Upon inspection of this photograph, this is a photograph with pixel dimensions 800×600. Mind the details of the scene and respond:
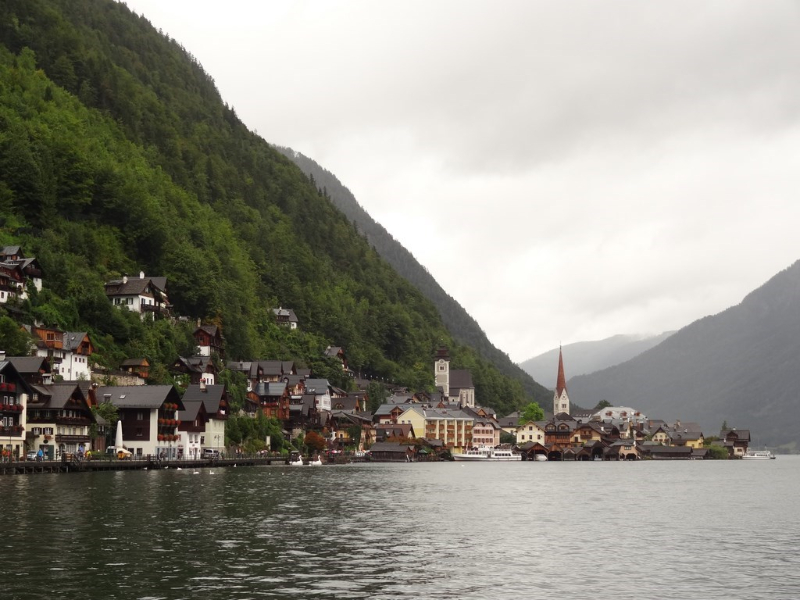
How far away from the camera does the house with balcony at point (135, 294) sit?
155625 millimetres

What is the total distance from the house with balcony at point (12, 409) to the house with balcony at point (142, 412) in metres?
20.3

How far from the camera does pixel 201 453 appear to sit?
144 m

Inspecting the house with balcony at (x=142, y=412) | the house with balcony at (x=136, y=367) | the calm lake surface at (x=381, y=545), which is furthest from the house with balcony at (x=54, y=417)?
the calm lake surface at (x=381, y=545)

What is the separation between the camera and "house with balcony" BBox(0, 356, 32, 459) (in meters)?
102

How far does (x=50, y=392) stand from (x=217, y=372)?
177 feet

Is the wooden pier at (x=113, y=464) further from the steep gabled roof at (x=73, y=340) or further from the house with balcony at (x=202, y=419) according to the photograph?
the steep gabled roof at (x=73, y=340)

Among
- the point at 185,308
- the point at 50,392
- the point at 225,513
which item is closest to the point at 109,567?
the point at 225,513

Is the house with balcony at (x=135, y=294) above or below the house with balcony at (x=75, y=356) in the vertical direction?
above

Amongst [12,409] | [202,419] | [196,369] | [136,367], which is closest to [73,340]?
[136,367]

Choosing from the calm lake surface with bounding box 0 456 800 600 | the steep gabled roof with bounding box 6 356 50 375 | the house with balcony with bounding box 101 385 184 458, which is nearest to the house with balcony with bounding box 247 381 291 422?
the house with balcony with bounding box 101 385 184 458

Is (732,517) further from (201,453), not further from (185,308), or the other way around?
(185,308)

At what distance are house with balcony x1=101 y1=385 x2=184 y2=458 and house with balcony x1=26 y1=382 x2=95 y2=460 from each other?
12755 mm

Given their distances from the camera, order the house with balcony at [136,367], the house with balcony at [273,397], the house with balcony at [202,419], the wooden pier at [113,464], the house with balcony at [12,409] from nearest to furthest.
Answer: the wooden pier at [113,464], the house with balcony at [12,409], the house with balcony at [136,367], the house with balcony at [202,419], the house with balcony at [273,397]

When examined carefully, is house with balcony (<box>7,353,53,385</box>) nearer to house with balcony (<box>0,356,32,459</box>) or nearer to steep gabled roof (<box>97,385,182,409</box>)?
house with balcony (<box>0,356,32,459</box>)
